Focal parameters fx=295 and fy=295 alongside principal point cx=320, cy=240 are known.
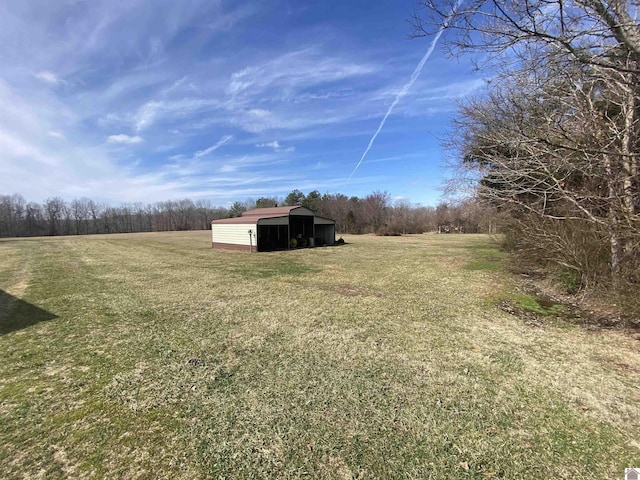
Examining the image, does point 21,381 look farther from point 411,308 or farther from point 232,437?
point 411,308

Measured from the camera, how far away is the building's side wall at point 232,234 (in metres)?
17.9

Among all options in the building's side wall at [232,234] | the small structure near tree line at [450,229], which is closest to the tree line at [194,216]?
the small structure near tree line at [450,229]

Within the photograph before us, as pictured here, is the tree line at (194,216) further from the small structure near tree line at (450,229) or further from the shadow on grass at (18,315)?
the shadow on grass at (18,315)

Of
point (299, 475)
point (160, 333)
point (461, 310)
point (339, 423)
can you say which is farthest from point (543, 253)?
point (160, 333)

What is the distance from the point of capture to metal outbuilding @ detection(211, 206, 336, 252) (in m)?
17.8

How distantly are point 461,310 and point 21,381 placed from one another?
684 cm

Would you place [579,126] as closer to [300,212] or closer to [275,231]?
[300,212]

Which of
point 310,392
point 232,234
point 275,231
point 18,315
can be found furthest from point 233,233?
point 310,392

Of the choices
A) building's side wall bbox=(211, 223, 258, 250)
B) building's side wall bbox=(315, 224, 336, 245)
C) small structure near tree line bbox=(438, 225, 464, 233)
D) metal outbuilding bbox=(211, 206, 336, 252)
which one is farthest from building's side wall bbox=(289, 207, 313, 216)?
small structure near tree line bbox=(438, 225, 464, 233)

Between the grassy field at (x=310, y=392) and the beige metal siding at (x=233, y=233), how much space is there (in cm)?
1163

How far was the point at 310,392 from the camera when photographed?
311 cm

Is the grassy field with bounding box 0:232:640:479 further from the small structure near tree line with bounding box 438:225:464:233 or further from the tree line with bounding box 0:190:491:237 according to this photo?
the small structure near tree line with bounding box 438:225:464:233

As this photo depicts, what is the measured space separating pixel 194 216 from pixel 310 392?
79.6 metres

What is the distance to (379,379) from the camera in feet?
11.1
